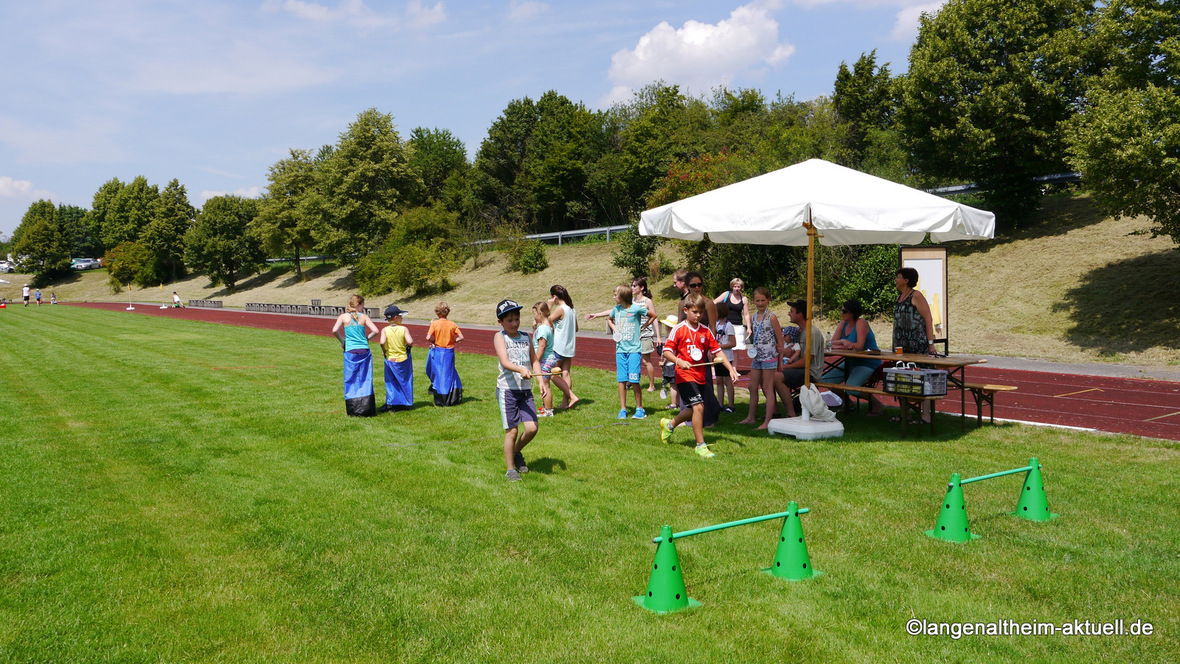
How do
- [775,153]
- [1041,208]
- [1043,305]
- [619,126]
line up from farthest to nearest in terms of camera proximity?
[619,126] < [775,153] < [1041,208] < [1043,305]

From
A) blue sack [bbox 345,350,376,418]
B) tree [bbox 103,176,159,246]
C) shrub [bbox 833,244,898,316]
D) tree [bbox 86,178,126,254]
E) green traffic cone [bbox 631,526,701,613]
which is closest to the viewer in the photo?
green traffic cone [bbox 631,526,701,613]

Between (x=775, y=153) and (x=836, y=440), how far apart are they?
23242 millimetres

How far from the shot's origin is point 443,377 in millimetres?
11773

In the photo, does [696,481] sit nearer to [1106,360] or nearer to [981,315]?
[1106,360]

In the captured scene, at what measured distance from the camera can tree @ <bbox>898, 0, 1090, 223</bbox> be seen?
24750mm

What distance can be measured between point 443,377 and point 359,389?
1.30 metres

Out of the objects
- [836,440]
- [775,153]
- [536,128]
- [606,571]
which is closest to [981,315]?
[775,153]

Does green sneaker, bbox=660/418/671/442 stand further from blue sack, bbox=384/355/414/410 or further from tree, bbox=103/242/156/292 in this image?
tree, bbox=103/242/156/292

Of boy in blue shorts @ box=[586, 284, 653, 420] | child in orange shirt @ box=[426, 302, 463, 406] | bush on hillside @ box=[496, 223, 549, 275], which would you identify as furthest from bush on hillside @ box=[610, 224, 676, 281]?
boy in blue shorts @ box=[586, 284, 653, 420]

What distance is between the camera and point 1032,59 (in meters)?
24.9

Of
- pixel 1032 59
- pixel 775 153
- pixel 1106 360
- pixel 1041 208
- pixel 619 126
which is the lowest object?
pixel 1106 360

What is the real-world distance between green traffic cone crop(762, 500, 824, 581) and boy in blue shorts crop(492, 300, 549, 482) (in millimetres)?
3046

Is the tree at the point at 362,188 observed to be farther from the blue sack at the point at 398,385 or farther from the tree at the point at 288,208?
the blue sack at the point at 398,385

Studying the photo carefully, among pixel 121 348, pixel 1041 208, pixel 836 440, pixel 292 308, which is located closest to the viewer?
pixel 836 440
